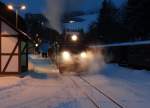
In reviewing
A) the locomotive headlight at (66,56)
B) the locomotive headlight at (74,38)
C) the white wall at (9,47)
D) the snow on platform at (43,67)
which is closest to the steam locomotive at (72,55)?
the locomotive headlight at (66,56)

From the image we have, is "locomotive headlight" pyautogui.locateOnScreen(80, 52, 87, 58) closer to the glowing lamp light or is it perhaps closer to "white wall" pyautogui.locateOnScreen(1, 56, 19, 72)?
the glowing lamp light

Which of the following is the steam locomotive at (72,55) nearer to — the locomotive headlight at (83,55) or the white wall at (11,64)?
the locomotive headlight at (83,55)

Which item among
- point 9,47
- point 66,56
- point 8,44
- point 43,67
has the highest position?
point 8,44

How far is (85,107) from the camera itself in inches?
544

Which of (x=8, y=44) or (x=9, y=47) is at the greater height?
(x=8, y=44)

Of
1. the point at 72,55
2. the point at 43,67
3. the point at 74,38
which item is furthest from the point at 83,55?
the point at 43,67

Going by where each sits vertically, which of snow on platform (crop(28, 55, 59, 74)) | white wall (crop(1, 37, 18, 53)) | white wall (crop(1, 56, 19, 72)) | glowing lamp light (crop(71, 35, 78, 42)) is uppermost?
glowing lamp light (crop(71, 35, 78, 42))

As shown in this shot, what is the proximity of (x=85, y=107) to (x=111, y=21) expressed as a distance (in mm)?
60131

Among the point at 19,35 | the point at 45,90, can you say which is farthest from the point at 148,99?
the point at 19,35

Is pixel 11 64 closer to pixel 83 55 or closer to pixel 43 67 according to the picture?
pixel 83 55

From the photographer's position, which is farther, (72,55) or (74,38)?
(74,38)

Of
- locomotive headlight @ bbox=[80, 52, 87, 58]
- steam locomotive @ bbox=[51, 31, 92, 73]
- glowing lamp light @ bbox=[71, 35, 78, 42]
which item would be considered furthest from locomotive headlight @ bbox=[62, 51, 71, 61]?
glowing lamp light @ bbox=[71, 35, 78, 42]

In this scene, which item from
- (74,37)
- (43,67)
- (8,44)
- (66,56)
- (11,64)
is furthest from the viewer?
(43,67)

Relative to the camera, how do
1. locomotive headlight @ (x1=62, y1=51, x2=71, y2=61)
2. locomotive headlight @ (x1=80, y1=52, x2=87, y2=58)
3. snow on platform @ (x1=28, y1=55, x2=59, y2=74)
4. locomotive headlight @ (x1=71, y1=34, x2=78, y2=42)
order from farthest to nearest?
1. snow on platform @ (x1=28, y1=55, x2=59, y2=74)
2. locomotive headlight @ (x1=71, y1=34, x2=78, y2=42)
3. locomotive headlight @ (x1=80, y1=52, x2=87, y2=58)
4. locomotive headlight @ (x1=62, y1=51, x2=71, y2=61)
